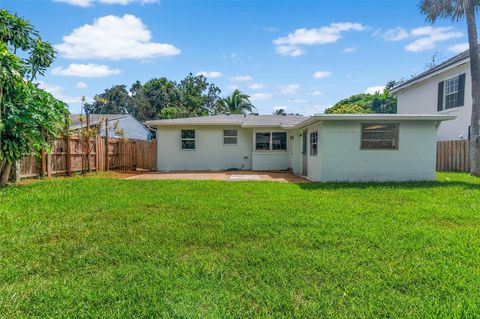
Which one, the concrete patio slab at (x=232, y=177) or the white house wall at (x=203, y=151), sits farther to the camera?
the white house wall at (x=203, y=151)

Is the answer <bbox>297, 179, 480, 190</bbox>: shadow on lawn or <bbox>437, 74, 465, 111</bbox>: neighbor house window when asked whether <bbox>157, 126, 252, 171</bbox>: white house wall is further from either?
<bbox>437, 74, 465, 111</bbox>: neighbor house window

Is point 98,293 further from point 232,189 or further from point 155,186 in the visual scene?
point 155,186

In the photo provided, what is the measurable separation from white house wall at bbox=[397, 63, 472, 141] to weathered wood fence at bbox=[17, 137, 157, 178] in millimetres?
16051

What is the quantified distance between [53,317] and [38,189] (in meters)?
7.24

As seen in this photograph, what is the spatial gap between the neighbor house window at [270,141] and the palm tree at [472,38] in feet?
27.6

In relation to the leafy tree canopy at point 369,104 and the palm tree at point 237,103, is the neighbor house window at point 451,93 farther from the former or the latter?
the palm tree at point 237,103

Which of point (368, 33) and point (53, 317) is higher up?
point (368, 33)

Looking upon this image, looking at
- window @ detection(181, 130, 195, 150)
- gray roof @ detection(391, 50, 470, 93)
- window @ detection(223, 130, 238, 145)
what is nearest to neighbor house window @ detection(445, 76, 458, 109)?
gray roof @ detection(391, 50, 470, 93)

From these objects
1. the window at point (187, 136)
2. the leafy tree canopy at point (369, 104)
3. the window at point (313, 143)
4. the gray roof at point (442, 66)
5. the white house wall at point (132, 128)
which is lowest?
the window at point (313, 143)

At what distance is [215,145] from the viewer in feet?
55.4

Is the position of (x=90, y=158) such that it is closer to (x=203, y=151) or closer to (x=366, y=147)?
(x=203, y=151)

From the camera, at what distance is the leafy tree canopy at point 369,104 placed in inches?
1345

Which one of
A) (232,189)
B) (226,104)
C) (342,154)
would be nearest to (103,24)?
(232,189)

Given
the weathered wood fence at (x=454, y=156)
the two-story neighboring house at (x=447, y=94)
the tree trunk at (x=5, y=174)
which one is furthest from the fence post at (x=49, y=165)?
the two-story neighboring house at (x=447, y=94)
